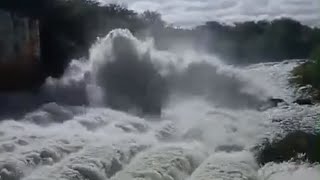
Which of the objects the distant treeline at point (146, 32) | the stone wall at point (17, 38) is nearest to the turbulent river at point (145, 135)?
the stone wall at point (17, 38)

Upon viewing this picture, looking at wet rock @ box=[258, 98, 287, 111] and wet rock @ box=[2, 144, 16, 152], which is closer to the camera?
wet rock @ box=[2, 144, 16, 152]

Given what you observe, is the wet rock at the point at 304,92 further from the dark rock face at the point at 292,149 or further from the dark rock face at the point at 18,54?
the dark rock face at the point at 18,54

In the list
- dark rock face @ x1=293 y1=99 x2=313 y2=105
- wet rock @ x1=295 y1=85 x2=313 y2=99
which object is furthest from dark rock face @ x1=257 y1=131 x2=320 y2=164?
wet rock @ x1=295 y1=85 x2=313 y2=99

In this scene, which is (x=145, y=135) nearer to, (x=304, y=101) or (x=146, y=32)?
(x=304, y=101)

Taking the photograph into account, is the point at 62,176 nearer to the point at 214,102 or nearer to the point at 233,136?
the point at 233,136

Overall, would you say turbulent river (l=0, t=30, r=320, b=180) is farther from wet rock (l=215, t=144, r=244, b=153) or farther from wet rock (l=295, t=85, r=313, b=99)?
wet rock (l=295, t=85, r=313, b=99)

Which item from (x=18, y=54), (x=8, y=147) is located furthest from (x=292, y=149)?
(x=18, y=54)
